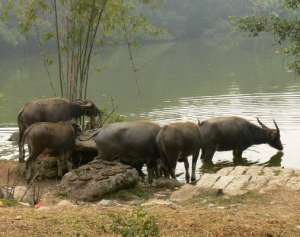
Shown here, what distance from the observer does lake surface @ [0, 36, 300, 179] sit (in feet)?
53.3

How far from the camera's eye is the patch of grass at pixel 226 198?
7.95m

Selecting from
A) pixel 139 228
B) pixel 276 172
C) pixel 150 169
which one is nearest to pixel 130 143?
pixel 150 169

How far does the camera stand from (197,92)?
2625 centimetres

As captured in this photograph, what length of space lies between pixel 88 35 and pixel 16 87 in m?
20.4

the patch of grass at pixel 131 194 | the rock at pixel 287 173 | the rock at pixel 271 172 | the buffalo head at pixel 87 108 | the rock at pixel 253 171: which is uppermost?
the buffalo head at pixel 87 108

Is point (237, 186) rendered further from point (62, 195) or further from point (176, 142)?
point (62, 195)

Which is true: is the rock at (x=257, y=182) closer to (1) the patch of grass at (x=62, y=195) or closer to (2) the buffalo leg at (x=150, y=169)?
(2) the buffalo leg at (x=150, y=169)

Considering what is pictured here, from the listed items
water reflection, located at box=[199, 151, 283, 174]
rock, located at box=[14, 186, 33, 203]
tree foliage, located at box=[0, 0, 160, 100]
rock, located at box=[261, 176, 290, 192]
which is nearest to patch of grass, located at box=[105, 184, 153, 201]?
rock, located at box=[14, 186, 33, 203]

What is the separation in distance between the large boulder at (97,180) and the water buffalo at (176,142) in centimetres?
102

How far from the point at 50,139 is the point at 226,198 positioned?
4080 millimetres

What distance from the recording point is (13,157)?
1401cm

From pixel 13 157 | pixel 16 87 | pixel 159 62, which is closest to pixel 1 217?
pixel 13 157

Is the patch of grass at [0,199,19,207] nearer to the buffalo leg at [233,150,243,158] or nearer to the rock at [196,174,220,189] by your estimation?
the rock at [196,174,220,189]

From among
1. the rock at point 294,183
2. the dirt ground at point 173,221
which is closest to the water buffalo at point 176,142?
the rock at point 294,183
